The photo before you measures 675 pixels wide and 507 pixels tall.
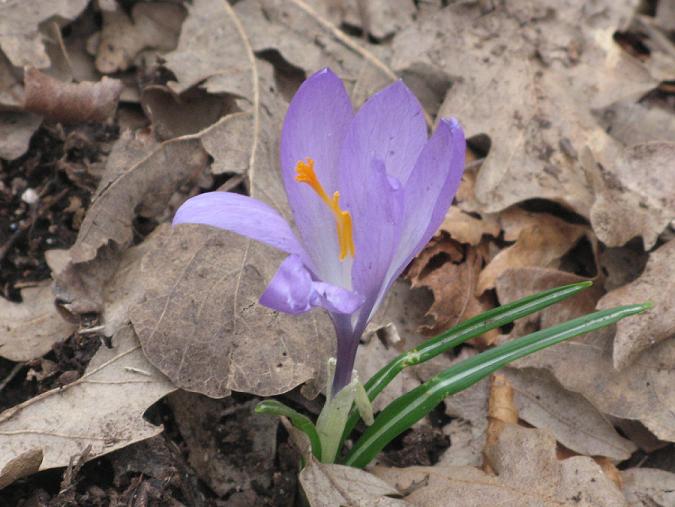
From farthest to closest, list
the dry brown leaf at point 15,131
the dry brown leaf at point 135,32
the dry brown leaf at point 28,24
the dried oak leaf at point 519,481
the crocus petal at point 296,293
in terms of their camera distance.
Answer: the dry brown leaf at point 135,32 → the dry brown leaf at point 28,24 → the dry brown leaf at point 15,131 → the dried oak leaf at point 519,481 → the crocus petal at point 296,293

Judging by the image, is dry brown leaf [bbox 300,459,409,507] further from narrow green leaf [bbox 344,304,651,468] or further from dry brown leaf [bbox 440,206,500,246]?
dry brown leaf [bbox 440,206,500,246]

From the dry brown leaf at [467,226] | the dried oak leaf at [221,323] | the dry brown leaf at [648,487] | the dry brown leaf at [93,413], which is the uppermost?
the dried oak leaf at [221,323]

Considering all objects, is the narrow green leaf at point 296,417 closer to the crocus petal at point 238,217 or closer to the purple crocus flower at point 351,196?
the purple crocus flower at point 351,196

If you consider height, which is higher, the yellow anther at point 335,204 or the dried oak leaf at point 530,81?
the yellow anther at point 335,204

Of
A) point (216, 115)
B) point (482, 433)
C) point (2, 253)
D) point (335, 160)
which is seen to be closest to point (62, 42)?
point (216, 115)

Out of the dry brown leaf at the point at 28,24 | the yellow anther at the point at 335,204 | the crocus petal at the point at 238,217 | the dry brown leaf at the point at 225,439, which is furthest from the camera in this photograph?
the dry brown leaf at the point at 28,24

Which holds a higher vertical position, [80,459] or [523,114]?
[523,114]

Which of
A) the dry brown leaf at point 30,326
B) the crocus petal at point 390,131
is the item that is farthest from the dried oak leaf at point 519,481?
the dry brown leaf at point 30,326

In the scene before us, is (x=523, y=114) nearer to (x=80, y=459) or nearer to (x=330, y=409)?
(x=330, y=409)
